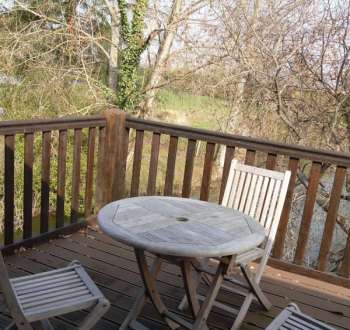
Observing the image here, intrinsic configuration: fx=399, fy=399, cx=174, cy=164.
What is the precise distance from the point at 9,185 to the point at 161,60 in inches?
253

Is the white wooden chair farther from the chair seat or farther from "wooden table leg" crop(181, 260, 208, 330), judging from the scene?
the chair seat

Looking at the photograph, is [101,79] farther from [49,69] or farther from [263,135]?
[263,135]

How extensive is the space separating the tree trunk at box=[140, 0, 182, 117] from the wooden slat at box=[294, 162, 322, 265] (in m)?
6.11

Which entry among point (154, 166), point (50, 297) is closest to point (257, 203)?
point (154, 166)

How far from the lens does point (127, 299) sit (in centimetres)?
260

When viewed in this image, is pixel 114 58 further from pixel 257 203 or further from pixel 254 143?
pixel 257 203

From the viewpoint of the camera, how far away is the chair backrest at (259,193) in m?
2.60

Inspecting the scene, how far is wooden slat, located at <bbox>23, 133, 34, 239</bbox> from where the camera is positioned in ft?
9.84

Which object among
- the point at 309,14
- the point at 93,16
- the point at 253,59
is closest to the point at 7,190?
the point at 253,59

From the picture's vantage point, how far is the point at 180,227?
1982 millimetres

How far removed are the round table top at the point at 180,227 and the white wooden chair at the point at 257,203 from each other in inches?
14.6

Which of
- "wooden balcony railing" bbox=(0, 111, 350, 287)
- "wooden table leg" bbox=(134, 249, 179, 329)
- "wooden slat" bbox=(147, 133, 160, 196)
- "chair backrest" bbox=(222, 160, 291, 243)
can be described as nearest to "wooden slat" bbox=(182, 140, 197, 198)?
"wooden balcony railing" bbox=(0, 111, 350, 287)

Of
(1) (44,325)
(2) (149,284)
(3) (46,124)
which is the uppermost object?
(3) (46,124)

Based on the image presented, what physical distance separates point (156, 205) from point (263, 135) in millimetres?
4300
